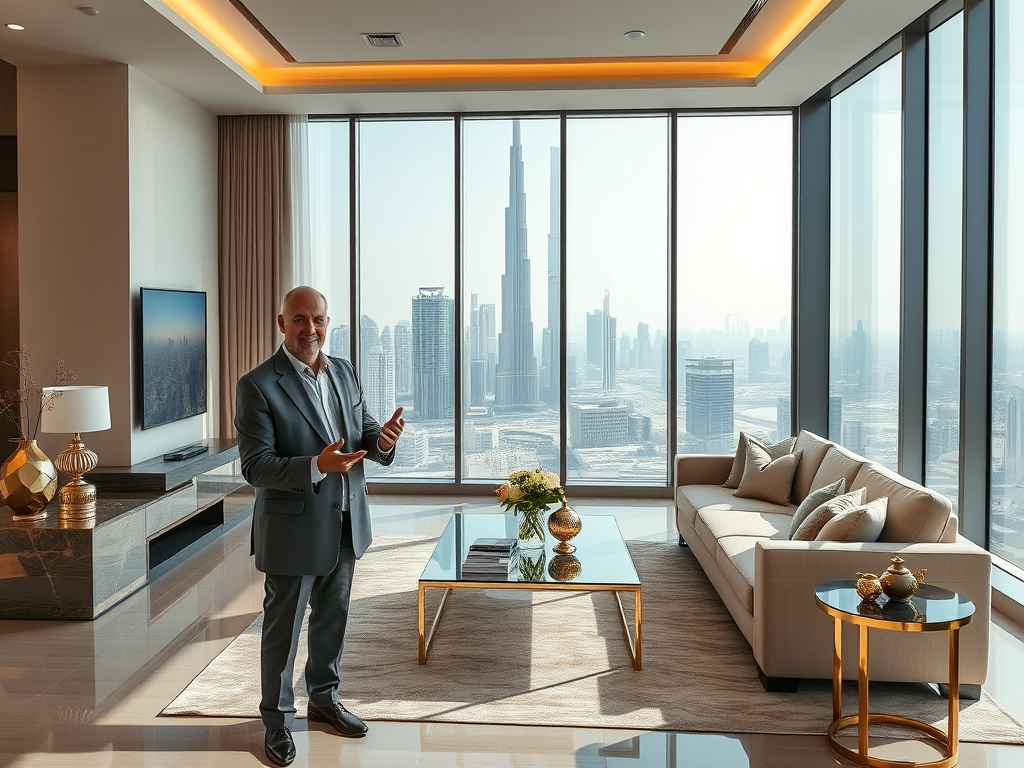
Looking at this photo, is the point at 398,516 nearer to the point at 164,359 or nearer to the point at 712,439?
the point at 164,359

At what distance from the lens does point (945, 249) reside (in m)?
4.96

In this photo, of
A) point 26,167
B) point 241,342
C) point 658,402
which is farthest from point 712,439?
point 26,167

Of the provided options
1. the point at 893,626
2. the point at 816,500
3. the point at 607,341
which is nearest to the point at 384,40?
the point at 607,341

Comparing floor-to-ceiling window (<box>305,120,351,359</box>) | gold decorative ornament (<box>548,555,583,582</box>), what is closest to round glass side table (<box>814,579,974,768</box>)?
gold decorative ornament (<box>548,555,583,582</box>)

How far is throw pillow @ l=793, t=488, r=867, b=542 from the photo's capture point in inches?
144

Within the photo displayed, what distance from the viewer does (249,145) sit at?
710 cm

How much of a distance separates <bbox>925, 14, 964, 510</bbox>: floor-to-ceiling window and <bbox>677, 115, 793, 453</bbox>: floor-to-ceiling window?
2009 millimetres

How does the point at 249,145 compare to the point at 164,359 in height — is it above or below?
→ above

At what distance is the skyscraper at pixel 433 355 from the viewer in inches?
290

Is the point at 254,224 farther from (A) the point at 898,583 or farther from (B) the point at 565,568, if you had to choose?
(A) the point at 898,583

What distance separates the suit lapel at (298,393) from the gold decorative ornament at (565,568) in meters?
1.30

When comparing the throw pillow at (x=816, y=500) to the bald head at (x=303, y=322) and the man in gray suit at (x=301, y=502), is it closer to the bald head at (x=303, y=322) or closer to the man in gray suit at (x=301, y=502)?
the man in gray suit at (x=301, y=502)

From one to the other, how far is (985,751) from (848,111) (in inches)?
192

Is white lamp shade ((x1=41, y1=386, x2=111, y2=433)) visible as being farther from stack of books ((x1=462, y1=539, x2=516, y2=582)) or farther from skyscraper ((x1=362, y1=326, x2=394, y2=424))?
skyscraper ((x1=362, y1=326, x2=394, y2=424))
